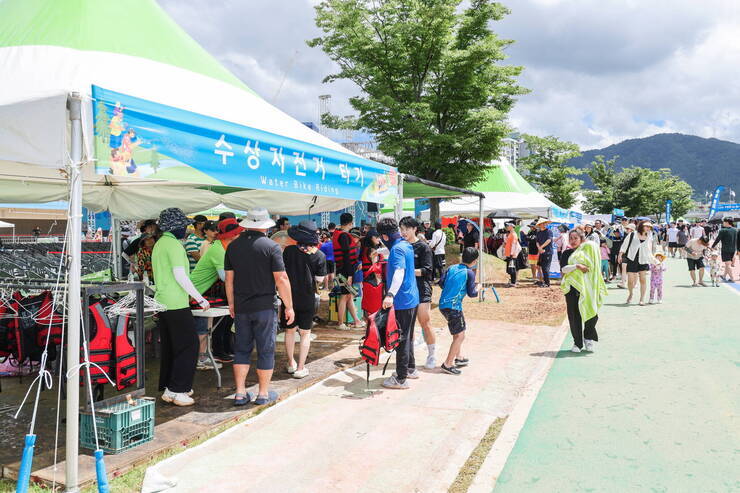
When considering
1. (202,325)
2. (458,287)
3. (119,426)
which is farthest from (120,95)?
(458,287)

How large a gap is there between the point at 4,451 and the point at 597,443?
4490 millimetres

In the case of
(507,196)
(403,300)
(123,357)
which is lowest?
(123,357)

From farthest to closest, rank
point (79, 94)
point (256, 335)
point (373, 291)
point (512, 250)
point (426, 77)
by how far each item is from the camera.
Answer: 1. point (426, 77)
2. point (512, 250)
3. point (373, 291)
4. point (256, 335)
5. point (79, 94)

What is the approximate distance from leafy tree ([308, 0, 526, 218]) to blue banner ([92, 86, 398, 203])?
12.0 metres

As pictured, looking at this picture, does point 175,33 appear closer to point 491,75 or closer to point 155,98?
point 155,98

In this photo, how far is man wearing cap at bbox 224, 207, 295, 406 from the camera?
4609 mm

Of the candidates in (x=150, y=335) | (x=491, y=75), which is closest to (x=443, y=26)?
(x=491, y=75)

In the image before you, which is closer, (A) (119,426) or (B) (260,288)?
(A) (119,426)

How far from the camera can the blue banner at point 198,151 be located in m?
3.23

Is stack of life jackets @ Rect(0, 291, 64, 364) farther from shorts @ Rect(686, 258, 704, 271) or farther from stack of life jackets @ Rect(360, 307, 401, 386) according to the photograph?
shorts @ Rect(686, 258, 704, 271)

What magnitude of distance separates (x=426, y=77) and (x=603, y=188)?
37.7m

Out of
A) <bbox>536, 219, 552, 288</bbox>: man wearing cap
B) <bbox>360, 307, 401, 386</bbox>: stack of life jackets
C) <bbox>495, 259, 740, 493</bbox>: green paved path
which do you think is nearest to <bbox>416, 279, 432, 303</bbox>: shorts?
<bbox>360, 307, 401, 386</bbox>: stack of life jackets

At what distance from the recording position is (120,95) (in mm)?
3293

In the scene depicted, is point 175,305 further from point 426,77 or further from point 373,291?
point 426,77
